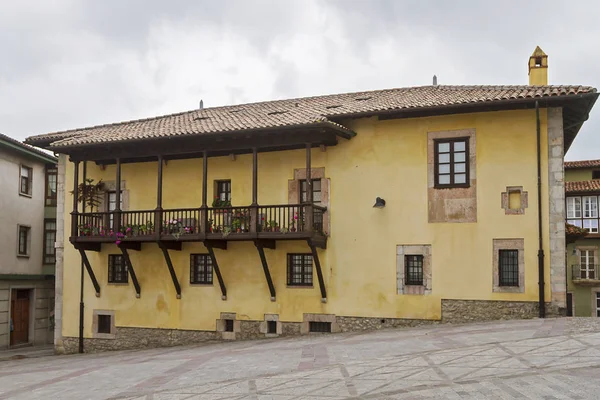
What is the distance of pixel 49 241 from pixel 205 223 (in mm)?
13759

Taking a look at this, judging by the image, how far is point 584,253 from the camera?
38469 millimetres

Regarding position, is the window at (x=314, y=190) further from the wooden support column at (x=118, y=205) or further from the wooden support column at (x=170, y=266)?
the wooden support column at (x=118, y=205)

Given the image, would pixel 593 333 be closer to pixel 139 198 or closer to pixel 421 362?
pixel 421 362

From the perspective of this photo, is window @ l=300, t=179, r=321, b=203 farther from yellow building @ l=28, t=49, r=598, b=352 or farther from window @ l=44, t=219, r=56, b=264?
window @ l=44, t=219, r=56, b=264

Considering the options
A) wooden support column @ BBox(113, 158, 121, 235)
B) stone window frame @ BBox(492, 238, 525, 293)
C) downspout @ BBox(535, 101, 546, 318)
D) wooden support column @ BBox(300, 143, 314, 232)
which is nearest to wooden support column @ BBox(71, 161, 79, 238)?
wooden support column @ BBox(113, 158, 121, 235)

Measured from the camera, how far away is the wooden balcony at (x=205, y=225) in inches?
730

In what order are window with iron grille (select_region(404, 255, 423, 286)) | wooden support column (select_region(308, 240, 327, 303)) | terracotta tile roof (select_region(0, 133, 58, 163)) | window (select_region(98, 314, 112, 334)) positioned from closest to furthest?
1. wooden support column (select_region(308, 240, 327, 303))
2. window with iron grille (select_region(404, 255, 423, 286))
3. window (select_region(98, 314, 112, 334))
4. terracotta tile roof (select_region(0, 133, 58, 163))

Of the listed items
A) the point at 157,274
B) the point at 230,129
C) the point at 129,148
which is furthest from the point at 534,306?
the point at 129,148

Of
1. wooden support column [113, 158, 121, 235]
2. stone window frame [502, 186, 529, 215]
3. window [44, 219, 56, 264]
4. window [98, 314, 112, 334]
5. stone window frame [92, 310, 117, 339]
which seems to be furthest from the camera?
window [44, 219, 56, 264]

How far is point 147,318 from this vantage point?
21312mm

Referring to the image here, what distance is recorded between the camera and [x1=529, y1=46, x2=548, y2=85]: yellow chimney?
21328 mm

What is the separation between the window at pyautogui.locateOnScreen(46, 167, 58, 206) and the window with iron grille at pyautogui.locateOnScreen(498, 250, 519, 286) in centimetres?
2098

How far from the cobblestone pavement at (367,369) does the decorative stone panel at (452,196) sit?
124 inches

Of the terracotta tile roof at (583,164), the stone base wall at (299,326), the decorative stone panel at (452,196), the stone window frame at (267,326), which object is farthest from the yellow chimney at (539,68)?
the terracotta tile roof at (583,164)
